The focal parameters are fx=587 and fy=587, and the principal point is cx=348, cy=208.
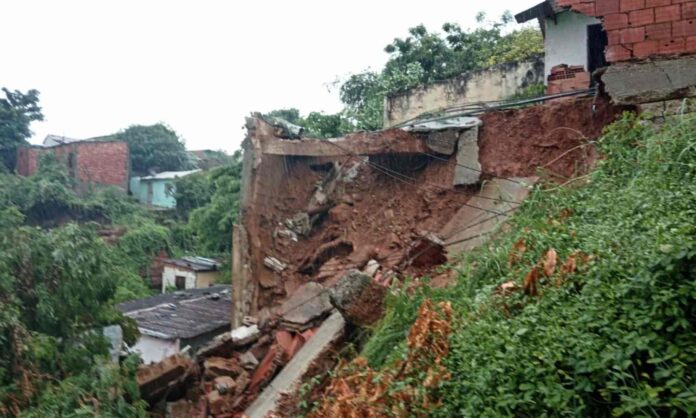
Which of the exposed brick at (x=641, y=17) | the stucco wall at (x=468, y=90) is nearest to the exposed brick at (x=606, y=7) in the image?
the exposed brick at (x=641, y=17)

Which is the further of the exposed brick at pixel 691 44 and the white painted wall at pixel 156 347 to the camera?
the white painted wall at pixel 156 347

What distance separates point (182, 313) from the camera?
14.1m

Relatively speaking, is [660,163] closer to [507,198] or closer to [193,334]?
[507,198]

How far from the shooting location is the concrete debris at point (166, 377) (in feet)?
21.7

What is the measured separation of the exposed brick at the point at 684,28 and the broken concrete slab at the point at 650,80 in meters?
0.22

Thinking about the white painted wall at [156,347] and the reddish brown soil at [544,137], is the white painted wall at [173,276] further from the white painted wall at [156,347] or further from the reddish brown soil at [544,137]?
the reddish brown soil at [544,137]

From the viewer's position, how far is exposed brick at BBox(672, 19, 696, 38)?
5.51m

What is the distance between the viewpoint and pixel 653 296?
292 cm

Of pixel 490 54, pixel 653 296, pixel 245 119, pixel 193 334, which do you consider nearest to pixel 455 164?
pixel 245 119

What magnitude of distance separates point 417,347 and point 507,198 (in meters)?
3.42

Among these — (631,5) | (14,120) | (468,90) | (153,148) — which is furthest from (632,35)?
(14,120)

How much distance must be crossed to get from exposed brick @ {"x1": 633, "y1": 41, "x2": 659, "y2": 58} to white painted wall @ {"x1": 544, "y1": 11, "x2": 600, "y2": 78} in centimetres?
477

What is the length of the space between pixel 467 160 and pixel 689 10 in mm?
2772

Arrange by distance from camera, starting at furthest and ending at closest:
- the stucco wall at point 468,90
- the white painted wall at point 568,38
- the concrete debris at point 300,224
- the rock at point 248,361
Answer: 1. the stucco wall at point 468,90
2. the white painted wall at point 568,38
3. the concrete debris at point 300,224
4. the rock at point 248,361
